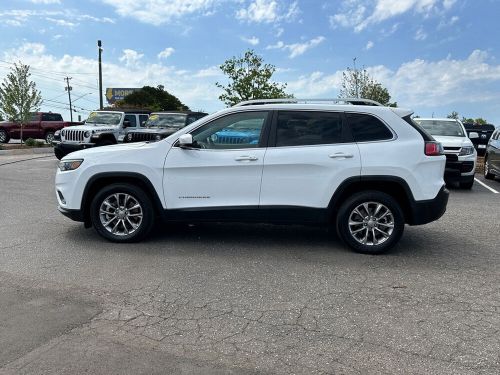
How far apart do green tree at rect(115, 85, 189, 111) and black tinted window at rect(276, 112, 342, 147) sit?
58.3m

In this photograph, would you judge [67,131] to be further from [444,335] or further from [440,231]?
[444,335]

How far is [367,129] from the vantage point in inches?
226

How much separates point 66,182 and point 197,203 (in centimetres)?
173

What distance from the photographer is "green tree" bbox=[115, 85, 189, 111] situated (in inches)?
2566

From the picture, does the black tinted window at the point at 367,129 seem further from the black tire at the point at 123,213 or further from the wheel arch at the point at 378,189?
the black tire at the point at 123,213

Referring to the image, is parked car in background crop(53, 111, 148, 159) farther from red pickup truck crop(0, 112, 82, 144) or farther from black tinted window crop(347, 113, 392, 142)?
red pickup truck crop(0, 112, 82, 144)

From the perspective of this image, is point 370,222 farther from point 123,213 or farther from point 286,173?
point 123,213

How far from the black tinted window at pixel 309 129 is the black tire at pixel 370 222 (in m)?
0.79

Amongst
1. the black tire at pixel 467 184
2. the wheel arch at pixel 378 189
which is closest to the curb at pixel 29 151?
the black tire at pixel 467 184

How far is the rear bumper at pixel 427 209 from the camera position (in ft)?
18.5

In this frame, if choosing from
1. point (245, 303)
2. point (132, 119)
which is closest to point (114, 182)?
point (245, 303)

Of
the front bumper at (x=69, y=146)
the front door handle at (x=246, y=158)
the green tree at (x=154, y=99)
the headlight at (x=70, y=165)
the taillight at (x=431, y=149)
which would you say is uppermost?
the green tree at (x=154, y=99)

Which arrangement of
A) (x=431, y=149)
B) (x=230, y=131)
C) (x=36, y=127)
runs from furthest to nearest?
(x=36, y=127) < (x=230, y=131) < (x=431, y=149)

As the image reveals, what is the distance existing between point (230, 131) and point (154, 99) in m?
65.8
